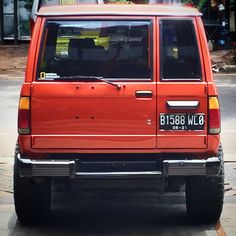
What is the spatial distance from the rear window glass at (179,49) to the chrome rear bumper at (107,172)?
2.55 feet

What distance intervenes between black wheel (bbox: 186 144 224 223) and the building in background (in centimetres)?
1842

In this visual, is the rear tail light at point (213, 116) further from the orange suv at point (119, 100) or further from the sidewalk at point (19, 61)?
the sidewalk at point (19, 61)

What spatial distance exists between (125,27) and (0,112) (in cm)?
803

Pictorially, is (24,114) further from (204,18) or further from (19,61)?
(204,18)

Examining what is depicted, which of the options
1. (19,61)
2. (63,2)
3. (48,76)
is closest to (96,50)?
(48,76)

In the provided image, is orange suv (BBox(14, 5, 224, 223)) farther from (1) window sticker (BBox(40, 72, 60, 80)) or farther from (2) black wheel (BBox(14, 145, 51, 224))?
(2) black wheel (BBox(14, 145, 51, 224))

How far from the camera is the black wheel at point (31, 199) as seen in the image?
22.5 feet

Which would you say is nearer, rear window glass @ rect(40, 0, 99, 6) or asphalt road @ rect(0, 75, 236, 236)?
asphalt road @ rect(0, 75, 236, 236)

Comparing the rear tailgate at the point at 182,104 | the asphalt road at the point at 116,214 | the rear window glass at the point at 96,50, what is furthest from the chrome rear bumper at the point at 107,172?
the rear window glass at the point at 96,50

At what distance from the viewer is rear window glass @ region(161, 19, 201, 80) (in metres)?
6.60

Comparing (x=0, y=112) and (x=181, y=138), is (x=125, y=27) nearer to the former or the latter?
(x=181, y=138)

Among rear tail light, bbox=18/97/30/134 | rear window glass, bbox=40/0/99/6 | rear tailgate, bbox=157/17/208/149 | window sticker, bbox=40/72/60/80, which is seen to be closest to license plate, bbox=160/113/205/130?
rear tailgate, bbox=157/17/208/149

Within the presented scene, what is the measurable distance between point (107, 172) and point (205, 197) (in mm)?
1086

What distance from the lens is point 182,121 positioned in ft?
21.3
